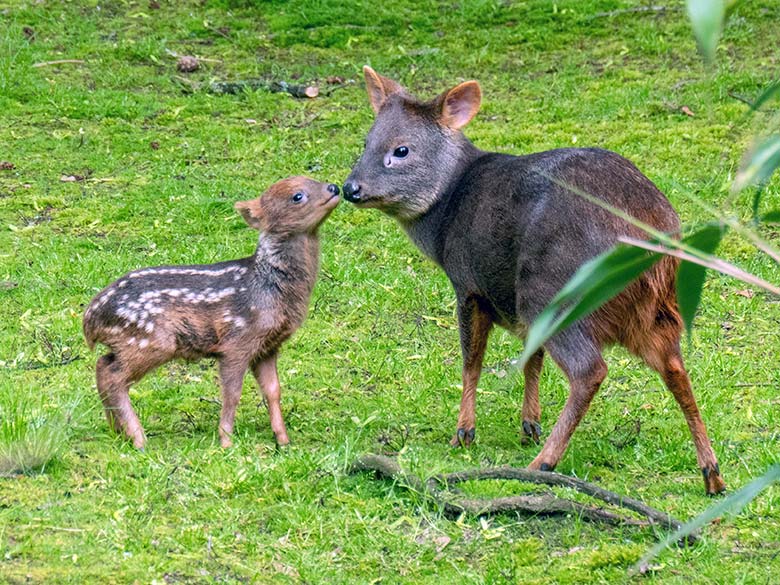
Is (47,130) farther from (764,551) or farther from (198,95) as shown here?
(764,551)

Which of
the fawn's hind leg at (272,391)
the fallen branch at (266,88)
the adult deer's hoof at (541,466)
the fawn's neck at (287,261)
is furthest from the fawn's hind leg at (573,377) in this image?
the fallen branch at (266,88)

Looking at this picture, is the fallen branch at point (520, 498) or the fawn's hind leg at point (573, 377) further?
the fawn's hind leg at point (573, 377)

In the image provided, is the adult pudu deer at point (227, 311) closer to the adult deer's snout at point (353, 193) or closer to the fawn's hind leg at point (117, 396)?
the fawn's hind leg at point (117, 396)

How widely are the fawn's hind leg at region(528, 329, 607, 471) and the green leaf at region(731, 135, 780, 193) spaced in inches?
135

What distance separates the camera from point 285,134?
10.8 meters

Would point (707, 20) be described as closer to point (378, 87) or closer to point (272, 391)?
point (272, 391)

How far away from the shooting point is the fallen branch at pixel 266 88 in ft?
38.2

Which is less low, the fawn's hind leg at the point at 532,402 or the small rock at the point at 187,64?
the small rock at the point at 187,64

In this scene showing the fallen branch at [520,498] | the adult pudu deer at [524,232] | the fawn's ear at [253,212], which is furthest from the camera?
the fawn's ear at [253,212]

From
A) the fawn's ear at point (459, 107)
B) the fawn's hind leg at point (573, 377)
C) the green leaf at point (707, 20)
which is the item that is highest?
the green leaf at point (707, 20)

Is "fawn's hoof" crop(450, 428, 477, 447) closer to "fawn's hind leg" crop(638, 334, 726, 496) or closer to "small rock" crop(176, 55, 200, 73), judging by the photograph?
"fawn's hind leg" crop(638, 334, 726, 496)

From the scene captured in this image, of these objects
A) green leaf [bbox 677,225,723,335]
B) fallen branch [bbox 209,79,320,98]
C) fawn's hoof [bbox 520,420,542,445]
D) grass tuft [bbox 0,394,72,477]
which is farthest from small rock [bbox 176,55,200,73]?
green leaf [bbox 677,225,723,335]

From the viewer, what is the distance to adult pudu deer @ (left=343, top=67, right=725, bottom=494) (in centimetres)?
559

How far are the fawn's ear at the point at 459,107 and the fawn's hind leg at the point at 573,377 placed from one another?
1.90 metres
